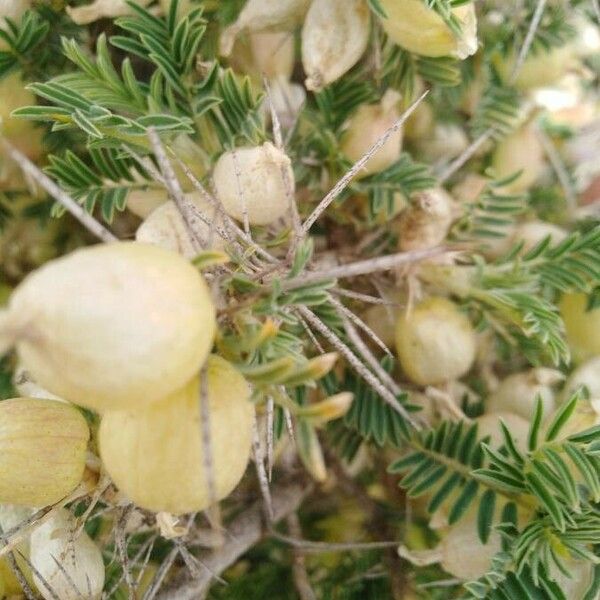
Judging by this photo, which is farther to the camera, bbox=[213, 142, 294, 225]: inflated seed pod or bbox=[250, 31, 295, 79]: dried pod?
bbox=[250, 31, 295, 79]: dried pod

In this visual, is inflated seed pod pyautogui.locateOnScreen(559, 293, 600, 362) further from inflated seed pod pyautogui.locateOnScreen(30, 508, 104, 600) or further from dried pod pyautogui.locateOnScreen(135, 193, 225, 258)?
inflated seed pod pyautogui.locateOnScreen(30, 508, 104, 600)

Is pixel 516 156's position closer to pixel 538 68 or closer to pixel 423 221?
pixel 538 68

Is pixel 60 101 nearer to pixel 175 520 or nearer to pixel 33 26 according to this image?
pixel 33 26

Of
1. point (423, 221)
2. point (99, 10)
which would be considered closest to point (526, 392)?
point (423, 221)

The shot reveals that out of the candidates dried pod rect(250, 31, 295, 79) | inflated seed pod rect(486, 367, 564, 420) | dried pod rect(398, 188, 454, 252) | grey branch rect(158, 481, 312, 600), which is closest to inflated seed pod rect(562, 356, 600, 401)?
inflated seed pod rect(486, 367, 564, 420)

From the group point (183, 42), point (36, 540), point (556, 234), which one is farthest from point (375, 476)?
point (183, 42)

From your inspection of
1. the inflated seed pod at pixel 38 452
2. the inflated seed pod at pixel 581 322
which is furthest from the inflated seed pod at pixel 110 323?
the inflated seed pod at pixel 581 322
